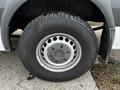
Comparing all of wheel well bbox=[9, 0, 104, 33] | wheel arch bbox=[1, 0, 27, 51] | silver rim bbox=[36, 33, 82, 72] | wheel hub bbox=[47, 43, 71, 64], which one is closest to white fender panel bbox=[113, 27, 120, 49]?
wheel well bbox=[9, 0, 104, 33]

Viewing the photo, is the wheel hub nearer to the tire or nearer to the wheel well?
the tire

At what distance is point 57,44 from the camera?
352 centimetres

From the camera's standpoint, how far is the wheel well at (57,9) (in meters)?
3.62

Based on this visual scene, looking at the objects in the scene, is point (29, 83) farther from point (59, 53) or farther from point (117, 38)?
point (117, 38)

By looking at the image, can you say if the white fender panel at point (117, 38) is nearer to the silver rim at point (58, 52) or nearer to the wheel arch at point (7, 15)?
the silver rim at point (58, 52)

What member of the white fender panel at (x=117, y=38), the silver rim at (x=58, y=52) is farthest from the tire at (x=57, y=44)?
the white fender panel at (x=117, y=38)

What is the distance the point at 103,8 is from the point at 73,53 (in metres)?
0.64

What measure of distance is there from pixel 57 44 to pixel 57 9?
0.46 metres

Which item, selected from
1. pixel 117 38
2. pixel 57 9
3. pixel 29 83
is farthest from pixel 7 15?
pixel 117 38

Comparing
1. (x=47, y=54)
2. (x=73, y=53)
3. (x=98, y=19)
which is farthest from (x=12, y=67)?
(x=98, y=19)

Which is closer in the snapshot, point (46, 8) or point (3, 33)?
point (3, 33)

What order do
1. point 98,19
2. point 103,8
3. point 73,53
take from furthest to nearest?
point 98,19
point 73,53
point 103,8

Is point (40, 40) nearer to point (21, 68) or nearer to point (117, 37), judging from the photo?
point (21, 68)

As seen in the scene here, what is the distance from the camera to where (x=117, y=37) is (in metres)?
3.62
